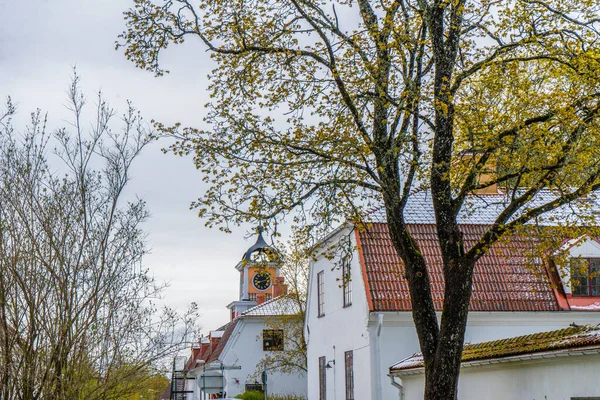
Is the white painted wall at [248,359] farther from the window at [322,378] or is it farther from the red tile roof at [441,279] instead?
the red tile roof at [441,279]

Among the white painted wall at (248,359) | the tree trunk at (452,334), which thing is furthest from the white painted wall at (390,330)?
the white painted wall at (248,359)

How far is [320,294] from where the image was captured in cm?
2738

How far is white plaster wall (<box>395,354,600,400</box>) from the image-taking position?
12.1m

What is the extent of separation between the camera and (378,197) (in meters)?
14.4

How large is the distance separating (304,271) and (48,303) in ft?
103

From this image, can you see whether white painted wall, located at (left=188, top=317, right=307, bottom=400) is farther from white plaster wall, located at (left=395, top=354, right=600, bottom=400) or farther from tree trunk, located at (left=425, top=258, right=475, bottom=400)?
tree trunk, located at (left=425, top=258, right=475, bottom=400)

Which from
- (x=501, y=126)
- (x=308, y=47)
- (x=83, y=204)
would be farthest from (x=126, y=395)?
(x=501, y=126)

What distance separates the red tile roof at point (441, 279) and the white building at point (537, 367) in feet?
15.7

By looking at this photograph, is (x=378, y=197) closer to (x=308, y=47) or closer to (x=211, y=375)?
(x=308, y=47)

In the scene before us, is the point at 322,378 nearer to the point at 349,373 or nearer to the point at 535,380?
the point at 349,373

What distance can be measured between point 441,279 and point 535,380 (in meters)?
8.21

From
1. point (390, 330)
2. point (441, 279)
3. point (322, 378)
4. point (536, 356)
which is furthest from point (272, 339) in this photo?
point (536, 356)

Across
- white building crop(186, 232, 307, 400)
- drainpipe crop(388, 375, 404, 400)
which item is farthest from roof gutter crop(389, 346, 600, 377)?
white building crop(186, 232, 307, 400)

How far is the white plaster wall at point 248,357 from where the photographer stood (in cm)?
4781
